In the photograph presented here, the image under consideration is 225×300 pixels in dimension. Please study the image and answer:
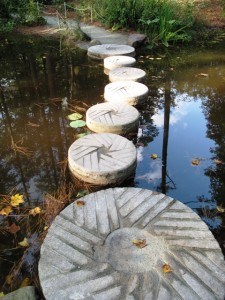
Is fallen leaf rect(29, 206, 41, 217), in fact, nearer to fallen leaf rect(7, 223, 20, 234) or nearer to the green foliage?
fallen leaf rect(7, 223, 20, 234)

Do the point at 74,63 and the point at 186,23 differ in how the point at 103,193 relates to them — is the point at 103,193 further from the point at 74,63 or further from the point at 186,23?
the point at 186,23

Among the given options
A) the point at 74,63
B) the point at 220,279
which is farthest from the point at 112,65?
the point at 220,279

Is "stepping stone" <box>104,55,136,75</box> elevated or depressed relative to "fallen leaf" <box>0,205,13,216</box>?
elevated

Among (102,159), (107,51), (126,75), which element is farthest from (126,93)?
(107,51)

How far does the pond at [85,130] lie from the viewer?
278 centimetres

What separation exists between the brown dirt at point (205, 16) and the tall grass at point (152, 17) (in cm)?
65

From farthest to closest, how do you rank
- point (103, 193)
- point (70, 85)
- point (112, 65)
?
point (112, 65) → point (70, 85) → point (103, 193)

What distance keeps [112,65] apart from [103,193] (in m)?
3.73

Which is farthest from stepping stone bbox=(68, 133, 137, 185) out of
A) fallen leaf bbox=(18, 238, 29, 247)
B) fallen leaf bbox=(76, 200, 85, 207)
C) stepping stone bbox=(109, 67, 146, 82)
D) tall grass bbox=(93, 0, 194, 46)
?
tall grass bbox=(93, 0, 194, 46)

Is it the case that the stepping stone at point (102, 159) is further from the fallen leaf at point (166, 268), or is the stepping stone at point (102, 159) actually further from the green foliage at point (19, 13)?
the green foliage at point (19, 13)

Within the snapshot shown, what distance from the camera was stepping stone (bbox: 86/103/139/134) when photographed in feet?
12.1

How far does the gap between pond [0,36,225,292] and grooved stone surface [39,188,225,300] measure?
0.42 m

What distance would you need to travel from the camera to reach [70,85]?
5.23 meters

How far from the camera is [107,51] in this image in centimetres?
646
